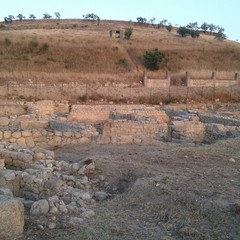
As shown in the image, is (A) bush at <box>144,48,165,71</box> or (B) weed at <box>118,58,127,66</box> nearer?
(A) bush at <box>144,48,165,71</box>

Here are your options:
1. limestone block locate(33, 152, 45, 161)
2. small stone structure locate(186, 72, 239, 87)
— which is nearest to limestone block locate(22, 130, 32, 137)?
limestone block locate(33, 152, 45, 161)

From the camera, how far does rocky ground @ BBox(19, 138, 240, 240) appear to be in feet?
17.9

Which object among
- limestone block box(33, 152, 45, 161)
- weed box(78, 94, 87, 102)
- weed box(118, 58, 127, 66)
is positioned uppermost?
weed box(118, 58, 127, 66)

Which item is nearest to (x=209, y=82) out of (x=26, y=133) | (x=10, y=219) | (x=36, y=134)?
(x=36, y=134)

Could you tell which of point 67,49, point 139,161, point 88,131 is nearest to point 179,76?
point 67,49

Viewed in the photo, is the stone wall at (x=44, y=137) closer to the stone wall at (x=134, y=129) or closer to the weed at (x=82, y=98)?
the stone wall at (x=134, y=129)

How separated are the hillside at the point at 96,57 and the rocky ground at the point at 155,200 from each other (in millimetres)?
27443

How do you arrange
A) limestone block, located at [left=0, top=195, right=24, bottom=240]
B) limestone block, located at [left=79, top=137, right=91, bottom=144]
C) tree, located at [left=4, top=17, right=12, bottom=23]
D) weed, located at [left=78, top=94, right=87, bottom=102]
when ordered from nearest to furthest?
limestone block, located at [left=0, top=195, right=24, bottom=240]
limestone block, located at [left=79, top=137, right=91, bottom=144]
weed, located at [left=78, top=94, right=87, bottom=102]
tree, located at [left=4, top=17, right=12, bottom=23]

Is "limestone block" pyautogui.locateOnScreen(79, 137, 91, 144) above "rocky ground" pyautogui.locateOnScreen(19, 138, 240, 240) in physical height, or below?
below

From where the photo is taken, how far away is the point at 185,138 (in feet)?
45.8

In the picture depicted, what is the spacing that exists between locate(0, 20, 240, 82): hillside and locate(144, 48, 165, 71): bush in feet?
2.65

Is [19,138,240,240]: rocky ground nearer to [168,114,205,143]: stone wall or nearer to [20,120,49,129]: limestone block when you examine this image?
[20,120,49,129]: limestone block

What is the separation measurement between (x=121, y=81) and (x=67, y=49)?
11412 mm

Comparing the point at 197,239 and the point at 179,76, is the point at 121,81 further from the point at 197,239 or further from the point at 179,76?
the point at 197,239
